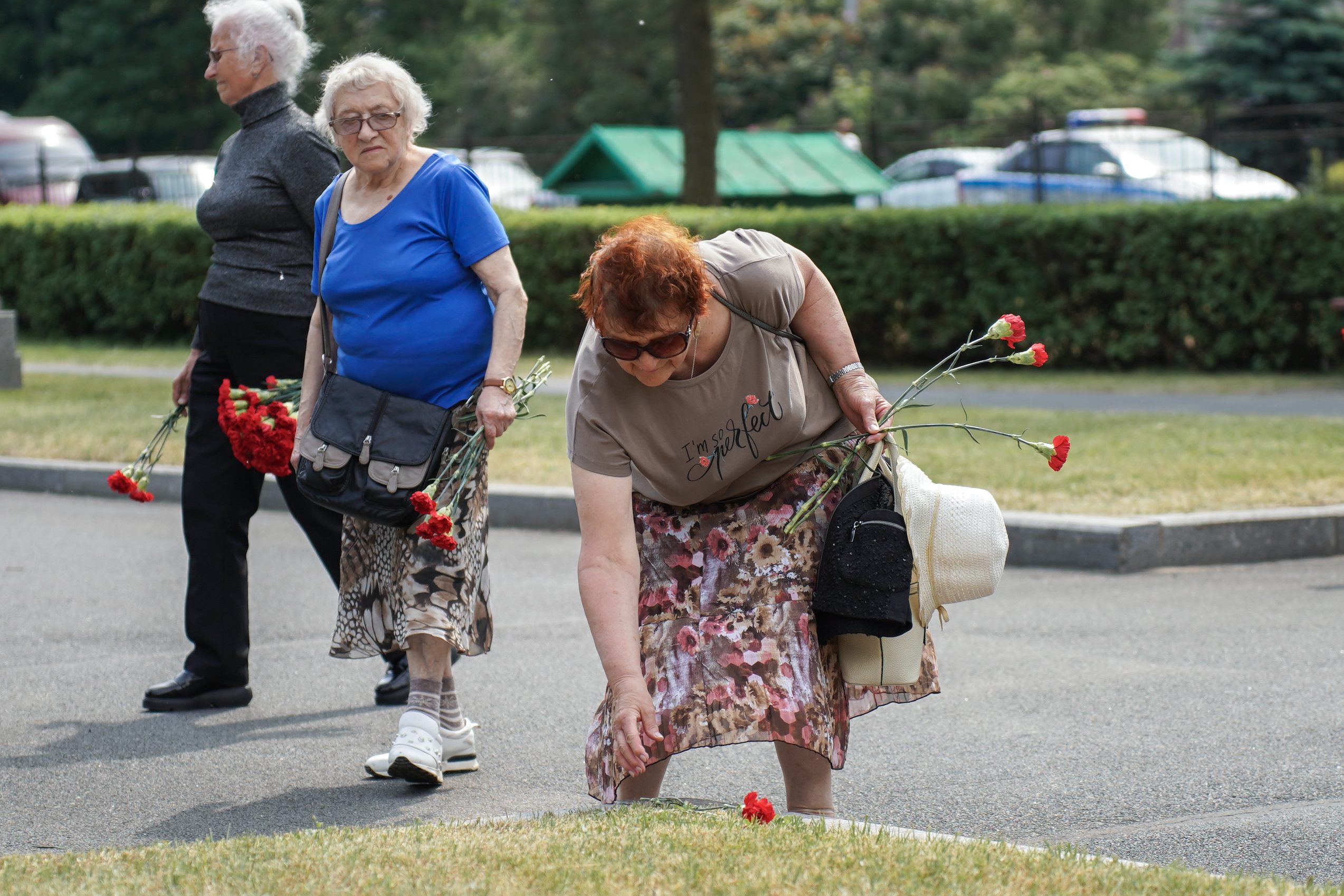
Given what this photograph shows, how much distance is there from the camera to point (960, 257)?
13.6 meters

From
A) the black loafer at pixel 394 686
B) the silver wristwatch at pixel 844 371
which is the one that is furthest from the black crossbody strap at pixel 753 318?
the black loafer at pixel 394 686

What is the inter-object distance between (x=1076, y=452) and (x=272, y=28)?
17.5 ft

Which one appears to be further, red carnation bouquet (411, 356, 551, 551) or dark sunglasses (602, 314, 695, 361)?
red carnation bouquet (411, 356, 551, 551)

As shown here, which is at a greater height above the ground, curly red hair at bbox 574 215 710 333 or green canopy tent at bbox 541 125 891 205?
green canopy tent at bbox 541 125 891 205

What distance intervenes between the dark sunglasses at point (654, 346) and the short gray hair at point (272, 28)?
2.32 meters

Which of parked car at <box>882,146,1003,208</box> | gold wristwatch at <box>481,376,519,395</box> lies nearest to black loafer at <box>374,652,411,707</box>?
gold wristwatch at <box>481,376,519,395</box>

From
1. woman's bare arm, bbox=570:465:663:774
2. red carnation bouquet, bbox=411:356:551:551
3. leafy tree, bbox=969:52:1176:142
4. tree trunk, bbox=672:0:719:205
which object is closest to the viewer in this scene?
woman's bare arm, bbox=570:465:663:774

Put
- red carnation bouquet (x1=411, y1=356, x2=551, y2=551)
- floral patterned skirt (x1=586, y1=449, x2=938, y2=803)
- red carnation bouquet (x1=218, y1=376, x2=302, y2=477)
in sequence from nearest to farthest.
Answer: floral patterned skirt (x1=586, y1=449, x2=938, y2=803) → red carnation bouquet (x1=411, y1=356, x2=551, y2=551) → red carnation bouquet (x1=218, y1=376, x2=302, y2=477)

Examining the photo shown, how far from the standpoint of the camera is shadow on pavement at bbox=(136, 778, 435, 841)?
397 centimetres

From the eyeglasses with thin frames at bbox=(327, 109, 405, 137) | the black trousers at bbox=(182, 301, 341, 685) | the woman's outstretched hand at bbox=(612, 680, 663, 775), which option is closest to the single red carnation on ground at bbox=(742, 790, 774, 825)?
the woman's outstretched hand at bbox=(612, 680, 663, 775)

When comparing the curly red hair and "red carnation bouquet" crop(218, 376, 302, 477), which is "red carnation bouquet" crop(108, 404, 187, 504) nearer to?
"red carnation bouquet" crop(218, 376, 302, 477)

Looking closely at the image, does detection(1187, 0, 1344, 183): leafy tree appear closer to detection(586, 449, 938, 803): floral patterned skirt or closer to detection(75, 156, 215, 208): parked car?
detection(75, 156, 215, 208): parked car

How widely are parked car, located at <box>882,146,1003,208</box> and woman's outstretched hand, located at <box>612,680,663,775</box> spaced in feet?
66.4

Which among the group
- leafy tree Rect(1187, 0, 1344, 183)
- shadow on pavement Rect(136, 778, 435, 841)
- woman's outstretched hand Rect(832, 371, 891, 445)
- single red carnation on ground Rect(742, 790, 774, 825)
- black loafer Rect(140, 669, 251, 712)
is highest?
leafy tree Rect(1187, 0, 1344, 183)
